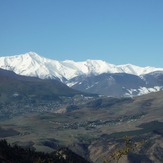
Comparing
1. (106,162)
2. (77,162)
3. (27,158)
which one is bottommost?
(77,162)

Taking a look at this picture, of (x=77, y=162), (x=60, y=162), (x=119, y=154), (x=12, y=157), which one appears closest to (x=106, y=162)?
(x=119, y=154)

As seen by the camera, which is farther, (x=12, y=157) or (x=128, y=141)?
(x=12, y=157)

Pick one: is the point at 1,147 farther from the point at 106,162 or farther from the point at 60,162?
the point at 106,162

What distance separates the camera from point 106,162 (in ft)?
82.9

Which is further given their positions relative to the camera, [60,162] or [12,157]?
[60,162]

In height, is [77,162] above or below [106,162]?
below

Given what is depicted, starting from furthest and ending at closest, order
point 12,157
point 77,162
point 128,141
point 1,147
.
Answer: point 77,162
point 1,147
point 12,157
point 128,141

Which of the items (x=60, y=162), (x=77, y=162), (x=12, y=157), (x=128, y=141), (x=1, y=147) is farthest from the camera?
(x=77, y=162)

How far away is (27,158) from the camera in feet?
344

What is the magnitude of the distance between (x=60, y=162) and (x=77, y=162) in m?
38.0

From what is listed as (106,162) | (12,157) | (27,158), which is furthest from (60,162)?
(106,162)

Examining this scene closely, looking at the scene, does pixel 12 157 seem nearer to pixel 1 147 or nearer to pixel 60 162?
pixel 1 147

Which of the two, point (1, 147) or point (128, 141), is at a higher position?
point (128, 141)

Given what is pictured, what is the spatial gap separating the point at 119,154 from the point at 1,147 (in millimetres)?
80359
